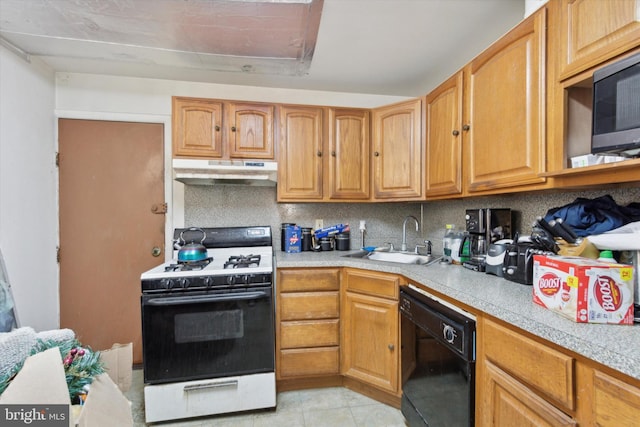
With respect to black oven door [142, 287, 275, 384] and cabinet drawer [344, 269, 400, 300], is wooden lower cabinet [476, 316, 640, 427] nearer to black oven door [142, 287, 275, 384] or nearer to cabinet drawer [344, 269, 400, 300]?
cabinet drawer [344, 269, 400, 300]

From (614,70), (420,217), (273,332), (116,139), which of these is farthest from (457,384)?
(116,139)

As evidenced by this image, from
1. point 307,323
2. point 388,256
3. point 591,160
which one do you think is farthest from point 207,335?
point 591,160

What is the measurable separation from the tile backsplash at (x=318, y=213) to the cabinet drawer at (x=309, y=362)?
933 mm

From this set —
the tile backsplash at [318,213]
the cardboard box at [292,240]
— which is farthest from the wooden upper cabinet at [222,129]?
the cardboard box at [292,240]

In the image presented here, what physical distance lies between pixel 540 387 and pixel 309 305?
1.30 m

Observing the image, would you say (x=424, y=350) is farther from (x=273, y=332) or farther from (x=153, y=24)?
(x=153, y=24)

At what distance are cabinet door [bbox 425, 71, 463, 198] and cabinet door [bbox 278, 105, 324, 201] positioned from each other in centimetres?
82

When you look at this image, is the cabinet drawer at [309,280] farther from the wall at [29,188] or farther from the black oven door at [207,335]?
the wall at [29,188]

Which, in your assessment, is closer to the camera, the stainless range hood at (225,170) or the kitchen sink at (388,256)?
the stainless range hood at (225,170)

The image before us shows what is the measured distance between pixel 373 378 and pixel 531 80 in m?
1.83

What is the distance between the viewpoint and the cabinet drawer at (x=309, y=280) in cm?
189

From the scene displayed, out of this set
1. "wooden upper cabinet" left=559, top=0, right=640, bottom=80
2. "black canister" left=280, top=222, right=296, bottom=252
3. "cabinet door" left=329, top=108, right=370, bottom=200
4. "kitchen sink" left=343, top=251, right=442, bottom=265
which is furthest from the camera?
"black canister" left=280, top=222, right=296, bottom=252

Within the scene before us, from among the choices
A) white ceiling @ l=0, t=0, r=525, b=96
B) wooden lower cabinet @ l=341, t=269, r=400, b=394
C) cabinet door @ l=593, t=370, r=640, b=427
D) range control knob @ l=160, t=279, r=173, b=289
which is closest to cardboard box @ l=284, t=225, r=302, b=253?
wooden lower cabinet @ l=341, t=269, r=400, b=394

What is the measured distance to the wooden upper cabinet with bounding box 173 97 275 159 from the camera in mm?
2041
